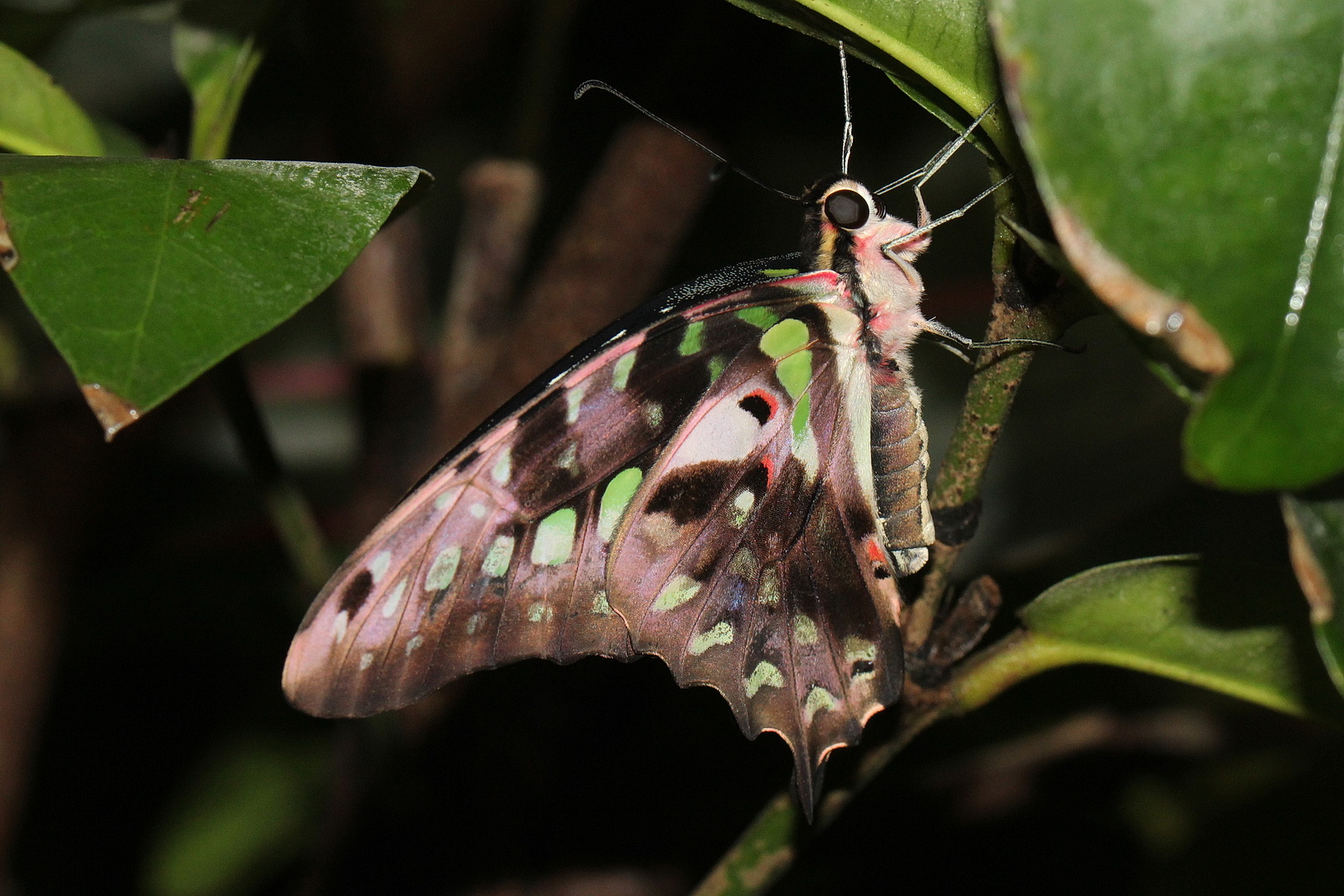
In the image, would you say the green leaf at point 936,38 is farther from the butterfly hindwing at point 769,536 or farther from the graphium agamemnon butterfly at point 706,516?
the butterfly hindwing at point 769,536

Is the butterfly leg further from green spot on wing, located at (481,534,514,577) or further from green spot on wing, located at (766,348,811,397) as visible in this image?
green spot on wing, located at (481,534,514,577)

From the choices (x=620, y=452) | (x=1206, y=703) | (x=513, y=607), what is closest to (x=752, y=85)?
(x=620, y=452)

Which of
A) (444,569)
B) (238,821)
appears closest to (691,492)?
(444,569)

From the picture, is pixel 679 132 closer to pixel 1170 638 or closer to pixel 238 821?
pixel 1170 638

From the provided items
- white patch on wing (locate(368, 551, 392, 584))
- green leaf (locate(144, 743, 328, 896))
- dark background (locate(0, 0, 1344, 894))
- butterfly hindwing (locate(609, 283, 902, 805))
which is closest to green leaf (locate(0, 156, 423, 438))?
white patch on wing (locate(368, 551, 392, 584))

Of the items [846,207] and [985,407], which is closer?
[985,407]

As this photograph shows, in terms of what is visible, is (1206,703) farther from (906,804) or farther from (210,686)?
(210,686)

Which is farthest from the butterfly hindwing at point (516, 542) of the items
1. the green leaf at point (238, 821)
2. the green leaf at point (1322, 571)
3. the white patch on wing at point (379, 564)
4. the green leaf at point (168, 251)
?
the green leaf at point (238, 821)
